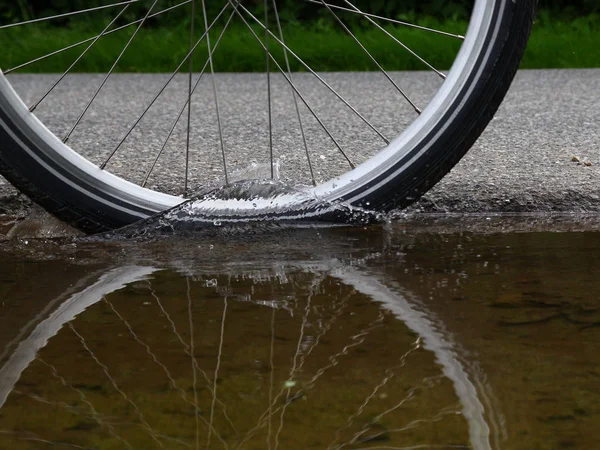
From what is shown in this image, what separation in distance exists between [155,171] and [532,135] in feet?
3.82

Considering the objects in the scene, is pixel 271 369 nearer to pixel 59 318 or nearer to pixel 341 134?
pixel 59 318

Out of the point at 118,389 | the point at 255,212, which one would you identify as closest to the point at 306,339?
the point at 118,389

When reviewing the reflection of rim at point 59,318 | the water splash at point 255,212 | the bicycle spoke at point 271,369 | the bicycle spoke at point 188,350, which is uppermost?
the water splash at point 255,212

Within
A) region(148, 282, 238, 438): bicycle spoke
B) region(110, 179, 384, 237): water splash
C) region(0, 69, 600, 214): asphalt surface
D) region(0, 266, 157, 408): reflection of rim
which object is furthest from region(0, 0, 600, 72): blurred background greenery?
region(148, 282, 238, 438): bicycle spoke

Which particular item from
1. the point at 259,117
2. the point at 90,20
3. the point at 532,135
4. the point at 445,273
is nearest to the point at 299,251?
the point at 445,273

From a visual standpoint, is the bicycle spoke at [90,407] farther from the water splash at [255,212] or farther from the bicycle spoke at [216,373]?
the water splash at [255,212]

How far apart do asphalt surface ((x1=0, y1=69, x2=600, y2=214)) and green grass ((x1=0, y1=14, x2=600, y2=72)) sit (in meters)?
0.44

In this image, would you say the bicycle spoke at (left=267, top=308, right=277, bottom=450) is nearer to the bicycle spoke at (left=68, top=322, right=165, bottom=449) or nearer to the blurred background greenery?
the bicycle spoke at (left=68, top=322, right=165, bottom=449)

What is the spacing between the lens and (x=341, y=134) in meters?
3.19

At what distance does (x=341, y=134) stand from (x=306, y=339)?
168 cm

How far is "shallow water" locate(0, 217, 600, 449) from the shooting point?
125 centimetres

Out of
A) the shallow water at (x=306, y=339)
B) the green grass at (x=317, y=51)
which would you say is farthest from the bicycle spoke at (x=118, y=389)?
the green grass at (x=317, y=51)

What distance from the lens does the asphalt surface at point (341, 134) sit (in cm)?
244

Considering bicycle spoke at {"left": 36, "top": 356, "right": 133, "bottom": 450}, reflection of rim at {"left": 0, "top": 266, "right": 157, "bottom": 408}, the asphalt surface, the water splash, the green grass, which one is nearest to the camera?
bicycle spoke at {"left": 36, "top": 356, "right": 133, "bottom": 450}
